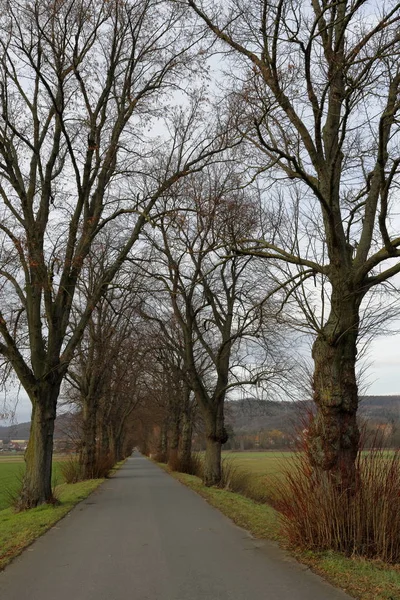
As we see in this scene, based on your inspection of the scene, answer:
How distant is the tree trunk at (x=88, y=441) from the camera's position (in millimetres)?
26500

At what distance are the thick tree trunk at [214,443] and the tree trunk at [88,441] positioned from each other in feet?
26.7

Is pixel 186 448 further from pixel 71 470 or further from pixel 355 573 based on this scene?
pixel 355 573

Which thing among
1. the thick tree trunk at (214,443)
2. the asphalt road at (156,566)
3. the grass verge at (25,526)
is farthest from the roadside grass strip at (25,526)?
the thick tree trunk at (214,443)


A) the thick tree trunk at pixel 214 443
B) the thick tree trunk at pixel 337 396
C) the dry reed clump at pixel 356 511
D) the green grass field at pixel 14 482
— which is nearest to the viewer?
the dry reed clump at pixel 356 511

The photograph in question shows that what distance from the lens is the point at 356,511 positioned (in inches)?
271

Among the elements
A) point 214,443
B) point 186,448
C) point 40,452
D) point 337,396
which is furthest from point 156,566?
point 186,448

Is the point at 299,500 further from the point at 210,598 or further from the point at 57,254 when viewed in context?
the point at 57,254

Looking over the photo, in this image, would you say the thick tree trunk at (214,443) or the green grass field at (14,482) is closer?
the green grass field at (14,482)

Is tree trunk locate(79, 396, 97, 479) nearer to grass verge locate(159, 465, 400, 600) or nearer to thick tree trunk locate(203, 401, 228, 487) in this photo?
thick tree trunk locate(203, 401, 228, 487)

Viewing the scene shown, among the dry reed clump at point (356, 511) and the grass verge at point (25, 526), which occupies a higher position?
the dry reed clump at point (356, 511)

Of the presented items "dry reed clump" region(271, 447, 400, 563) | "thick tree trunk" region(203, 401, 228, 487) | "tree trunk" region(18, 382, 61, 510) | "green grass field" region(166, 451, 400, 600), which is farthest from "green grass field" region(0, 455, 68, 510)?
"dry reed clump" region(271, 447, 400, 563)

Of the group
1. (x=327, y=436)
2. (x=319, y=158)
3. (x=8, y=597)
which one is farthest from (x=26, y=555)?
(x=319, y=158)

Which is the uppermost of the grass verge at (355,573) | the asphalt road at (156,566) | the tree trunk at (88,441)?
the tree trunk at (88,441)

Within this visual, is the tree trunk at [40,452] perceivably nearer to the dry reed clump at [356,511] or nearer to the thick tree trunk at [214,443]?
the thick tree trunk at [214,443]
